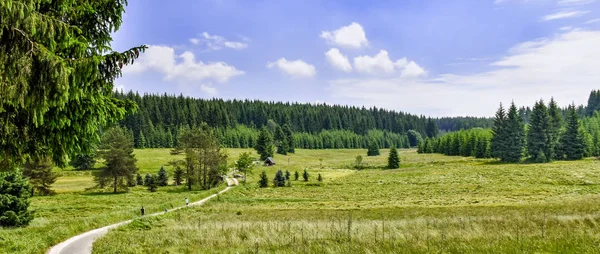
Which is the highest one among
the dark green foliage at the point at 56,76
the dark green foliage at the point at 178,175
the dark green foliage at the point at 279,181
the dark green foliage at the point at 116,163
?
the dark green foliage at the point at 56,76

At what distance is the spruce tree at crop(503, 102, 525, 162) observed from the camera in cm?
8788

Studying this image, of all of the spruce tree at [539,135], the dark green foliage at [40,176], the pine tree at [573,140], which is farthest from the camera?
the pine tree at [573,140]

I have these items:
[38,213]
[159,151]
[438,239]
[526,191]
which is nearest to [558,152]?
[526,191]

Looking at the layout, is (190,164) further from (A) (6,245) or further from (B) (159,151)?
(B) (159,151)

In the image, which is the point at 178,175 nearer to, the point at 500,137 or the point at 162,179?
the point at 162,179

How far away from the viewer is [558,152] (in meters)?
92.8

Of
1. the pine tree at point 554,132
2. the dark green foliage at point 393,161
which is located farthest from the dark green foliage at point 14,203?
the pine tree at point 554,132

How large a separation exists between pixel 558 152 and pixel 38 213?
105166 mm

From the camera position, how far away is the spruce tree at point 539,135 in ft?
285

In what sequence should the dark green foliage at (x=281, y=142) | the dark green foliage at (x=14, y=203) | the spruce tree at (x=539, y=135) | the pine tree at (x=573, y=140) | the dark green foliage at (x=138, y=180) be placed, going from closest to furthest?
the dark green foliage at (x=14, y=203) < the dark green foliage at (x=138, y=180) < the spruce tree at (x=539, y=135) < the pine tree at (x=573, y=140) < the dark green foliage at (x=281, y=142)

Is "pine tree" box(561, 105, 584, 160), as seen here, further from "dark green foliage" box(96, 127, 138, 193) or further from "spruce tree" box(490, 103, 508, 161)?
"dark green foliage" box(96, 127, 138, 193)

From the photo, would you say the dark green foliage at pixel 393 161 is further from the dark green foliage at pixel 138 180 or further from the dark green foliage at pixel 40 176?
the dark green foliage at pixel 40 176

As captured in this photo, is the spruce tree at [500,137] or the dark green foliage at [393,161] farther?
the dark green foliage at [393,161]

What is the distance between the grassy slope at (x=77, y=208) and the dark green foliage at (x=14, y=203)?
3.34ft
